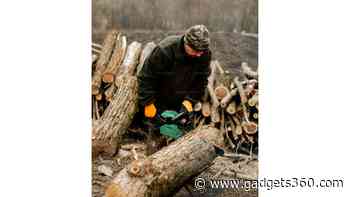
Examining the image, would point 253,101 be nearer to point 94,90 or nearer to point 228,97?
point 228,97

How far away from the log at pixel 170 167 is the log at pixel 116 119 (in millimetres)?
309

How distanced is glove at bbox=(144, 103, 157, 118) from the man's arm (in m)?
0.04

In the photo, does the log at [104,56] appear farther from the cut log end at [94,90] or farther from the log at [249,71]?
the log at [249,71]

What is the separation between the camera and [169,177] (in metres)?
3.62

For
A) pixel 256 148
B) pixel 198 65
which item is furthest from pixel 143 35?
pixel 256 148

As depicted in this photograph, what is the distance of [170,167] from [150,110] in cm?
57

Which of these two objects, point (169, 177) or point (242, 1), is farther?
point (242, 1)

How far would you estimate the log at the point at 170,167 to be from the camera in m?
3.53

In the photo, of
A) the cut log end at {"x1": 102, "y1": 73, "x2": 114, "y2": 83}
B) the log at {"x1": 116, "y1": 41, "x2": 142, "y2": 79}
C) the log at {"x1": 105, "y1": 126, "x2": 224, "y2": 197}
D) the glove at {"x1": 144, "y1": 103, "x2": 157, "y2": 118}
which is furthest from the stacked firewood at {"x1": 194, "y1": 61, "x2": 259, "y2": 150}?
the cut log end at {"x1": 102, "y1": 73, "x2": 114, "y2": 83}

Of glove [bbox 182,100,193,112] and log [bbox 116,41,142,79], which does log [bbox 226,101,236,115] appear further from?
log [bbox 116,41,142,79]

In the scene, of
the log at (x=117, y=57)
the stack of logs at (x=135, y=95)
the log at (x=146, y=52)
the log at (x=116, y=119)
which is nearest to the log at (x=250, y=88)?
the stack of logs at (x=135, y=95)

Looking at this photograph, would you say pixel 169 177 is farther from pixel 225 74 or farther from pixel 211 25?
pixel 211 25

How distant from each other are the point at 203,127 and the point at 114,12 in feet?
4.41
